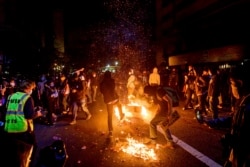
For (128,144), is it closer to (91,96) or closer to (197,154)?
(197,154)

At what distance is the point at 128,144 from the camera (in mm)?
8234

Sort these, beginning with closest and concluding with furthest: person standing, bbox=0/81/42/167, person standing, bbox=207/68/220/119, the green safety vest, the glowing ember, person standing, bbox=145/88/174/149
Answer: person standing, bbox=0/81/42/167, the green safety vest, the glowing ember, person standing, bbox=145/88/174/149, person standing, bbox=207/68/220/119

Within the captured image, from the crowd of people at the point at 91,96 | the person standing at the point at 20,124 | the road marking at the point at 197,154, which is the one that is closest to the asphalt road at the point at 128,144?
the road marking at the point at 197,154

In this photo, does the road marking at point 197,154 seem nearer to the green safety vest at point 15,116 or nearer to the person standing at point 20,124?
the person standing at point 20,124

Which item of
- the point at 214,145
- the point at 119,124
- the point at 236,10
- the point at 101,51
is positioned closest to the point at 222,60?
the point at 236,10

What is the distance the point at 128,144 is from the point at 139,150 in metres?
0.69

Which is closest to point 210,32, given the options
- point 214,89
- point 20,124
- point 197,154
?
point 214,89

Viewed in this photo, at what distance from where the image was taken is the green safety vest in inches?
220

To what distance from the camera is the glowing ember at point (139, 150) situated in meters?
7.13

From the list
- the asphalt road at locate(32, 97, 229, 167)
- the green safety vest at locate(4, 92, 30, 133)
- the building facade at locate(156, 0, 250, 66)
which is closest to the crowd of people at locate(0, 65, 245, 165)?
the green safety vest at locate(4, 92, 30, 133)

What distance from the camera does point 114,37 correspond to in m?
33.1

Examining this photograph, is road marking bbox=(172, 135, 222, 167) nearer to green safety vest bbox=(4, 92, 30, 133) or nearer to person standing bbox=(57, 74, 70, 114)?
green safety vest bbox=(4, 92, 30, 133)

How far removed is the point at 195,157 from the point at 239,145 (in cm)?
380

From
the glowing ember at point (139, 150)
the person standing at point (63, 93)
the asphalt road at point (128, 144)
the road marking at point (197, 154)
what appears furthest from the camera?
the person standing at point (63, 93)
